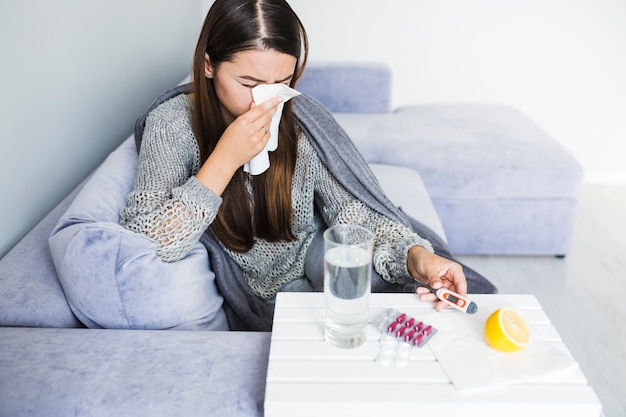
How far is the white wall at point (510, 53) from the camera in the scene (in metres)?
3.10

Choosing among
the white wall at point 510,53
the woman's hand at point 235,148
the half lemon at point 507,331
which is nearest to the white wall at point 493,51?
the white wall at point 510,53

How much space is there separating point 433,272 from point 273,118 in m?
0.45

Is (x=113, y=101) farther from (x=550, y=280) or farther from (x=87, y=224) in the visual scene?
(x=550, y=280)

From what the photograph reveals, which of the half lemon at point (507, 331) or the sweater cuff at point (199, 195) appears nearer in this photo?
the half lemon at point (507, 331)

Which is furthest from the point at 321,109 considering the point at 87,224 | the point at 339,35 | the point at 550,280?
the point at 339,35

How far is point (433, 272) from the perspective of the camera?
1035mm

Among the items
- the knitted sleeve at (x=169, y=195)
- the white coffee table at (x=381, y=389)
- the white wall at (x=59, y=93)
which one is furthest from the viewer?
the white wall at (x=59, y=93)

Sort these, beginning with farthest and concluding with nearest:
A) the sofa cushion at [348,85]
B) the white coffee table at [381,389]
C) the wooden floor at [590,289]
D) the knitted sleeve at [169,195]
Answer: the sofa cushion at [348,85], the wooden floor at [590,289], the knitted sleeve at [169,195], the white coffee table at [381,389]

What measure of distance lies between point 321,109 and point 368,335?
2.17 feet

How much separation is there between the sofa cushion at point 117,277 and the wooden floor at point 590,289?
3.75 feet

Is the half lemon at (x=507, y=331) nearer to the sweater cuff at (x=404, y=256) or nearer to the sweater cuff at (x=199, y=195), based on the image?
→ the sweater cuff at (x=404, y=256)

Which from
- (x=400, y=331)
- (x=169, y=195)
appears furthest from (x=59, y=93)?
(x=400, y=331)

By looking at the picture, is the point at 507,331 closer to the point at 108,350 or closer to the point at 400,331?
the point at 400,331

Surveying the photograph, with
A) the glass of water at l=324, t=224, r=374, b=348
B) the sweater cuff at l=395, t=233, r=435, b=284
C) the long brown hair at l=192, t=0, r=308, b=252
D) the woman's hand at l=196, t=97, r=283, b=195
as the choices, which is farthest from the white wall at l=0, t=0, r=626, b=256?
the glass of water at l=324, t=224, r=374, b=348
